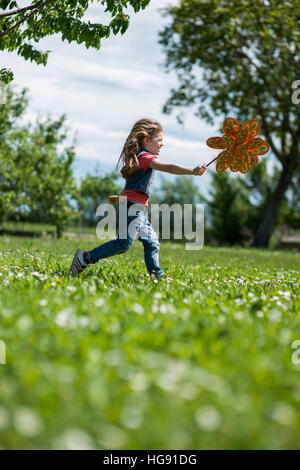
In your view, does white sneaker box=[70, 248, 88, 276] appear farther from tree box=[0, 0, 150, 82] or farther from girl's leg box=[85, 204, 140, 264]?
tree box=[0, 0, 150, 82]

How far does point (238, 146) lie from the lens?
525 centimetres

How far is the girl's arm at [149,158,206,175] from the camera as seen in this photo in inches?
181

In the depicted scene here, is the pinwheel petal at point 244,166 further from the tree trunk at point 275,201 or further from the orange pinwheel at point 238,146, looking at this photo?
the tree trunk at point 275,201

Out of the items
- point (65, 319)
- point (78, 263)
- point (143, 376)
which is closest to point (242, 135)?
point (78, 263)

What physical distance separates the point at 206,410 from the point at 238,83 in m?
19.4

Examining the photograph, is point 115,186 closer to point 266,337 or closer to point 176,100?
point 176,100

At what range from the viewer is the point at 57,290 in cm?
359

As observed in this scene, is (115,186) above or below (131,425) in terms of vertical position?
above

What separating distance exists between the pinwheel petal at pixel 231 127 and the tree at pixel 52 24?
193 centimetres

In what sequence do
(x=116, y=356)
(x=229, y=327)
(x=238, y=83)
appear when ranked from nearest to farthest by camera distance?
1. (x=116, y=356)
2. (x=229, y=327)
3. (x=238, y=83)

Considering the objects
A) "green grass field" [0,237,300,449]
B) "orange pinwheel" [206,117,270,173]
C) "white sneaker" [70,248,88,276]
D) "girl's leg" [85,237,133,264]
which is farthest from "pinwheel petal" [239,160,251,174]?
"green grass field" [0,237,300,449]

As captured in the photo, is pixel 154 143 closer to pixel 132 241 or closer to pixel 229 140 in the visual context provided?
pixel 229 140
